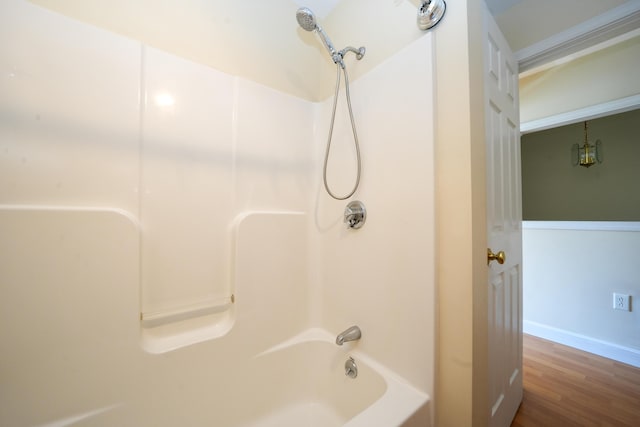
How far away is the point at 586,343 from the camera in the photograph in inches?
76.0

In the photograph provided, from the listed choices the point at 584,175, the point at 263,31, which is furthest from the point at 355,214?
the point at 584,175

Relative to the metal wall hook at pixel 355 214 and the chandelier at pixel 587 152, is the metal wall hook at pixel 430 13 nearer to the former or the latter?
the metal wall hook at pixel 355 214

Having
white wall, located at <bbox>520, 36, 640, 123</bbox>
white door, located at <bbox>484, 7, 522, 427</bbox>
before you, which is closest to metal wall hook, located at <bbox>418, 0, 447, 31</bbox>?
white door, located at <bbox>484, 7, 522, 427</bbox>

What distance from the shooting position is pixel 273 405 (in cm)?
112

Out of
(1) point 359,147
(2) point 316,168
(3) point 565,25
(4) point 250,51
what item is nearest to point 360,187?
(1) point 359,147

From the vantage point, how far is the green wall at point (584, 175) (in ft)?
7.80

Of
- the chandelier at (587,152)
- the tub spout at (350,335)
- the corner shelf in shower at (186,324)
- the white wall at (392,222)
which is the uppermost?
the chandelier at (587,152)

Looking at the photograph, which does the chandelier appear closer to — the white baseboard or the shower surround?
the white baseboard

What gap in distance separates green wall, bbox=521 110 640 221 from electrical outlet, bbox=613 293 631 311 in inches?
50.7

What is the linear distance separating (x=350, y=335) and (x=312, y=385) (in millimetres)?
421

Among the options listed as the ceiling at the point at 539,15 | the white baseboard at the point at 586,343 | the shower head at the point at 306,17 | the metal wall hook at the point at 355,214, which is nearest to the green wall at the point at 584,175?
the white baseboard at the point at 586,343

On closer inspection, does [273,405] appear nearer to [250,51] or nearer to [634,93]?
[250,51]

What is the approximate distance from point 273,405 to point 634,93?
3.25 meters

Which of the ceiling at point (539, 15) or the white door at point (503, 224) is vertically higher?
the ceiling at point (539, 15)
